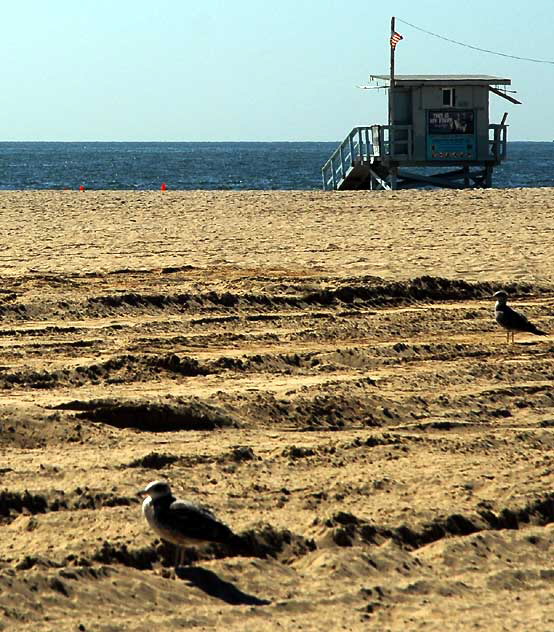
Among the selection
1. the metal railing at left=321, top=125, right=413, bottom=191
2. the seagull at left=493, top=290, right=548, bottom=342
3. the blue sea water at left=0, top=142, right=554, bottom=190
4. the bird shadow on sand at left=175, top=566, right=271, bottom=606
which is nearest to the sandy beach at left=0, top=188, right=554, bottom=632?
the bird shadow on sand at left=175, top=566, right=271, bottom=606

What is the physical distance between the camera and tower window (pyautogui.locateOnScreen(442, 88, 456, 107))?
1340 inches

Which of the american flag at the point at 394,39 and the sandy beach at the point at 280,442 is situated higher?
the american flag at the point at 394,39

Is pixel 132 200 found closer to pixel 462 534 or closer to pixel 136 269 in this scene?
pixel 136 269

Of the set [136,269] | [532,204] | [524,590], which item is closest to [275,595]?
[524,590]

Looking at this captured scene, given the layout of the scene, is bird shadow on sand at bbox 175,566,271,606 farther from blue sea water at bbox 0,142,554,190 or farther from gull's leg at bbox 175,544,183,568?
blue sea water at bbox 0,142,554,190

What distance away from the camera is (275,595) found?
5801mm

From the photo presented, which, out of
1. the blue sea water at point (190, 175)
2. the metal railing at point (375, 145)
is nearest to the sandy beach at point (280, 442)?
the metal railing at point (375, 145)

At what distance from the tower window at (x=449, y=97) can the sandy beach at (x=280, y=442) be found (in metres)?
20.0

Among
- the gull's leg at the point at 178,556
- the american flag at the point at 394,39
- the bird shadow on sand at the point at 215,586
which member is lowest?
the bird shadow on sand at the point at 215,586

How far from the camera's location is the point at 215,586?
19.3 ft

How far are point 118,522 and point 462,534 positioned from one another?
1.80m

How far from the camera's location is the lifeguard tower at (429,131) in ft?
111

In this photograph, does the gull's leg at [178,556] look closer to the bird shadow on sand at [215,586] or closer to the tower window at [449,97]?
the bird shadow on sand at [215,586]

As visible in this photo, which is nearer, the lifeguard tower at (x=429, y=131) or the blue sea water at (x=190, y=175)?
the lifeguard tower at (x=429, y=131)
